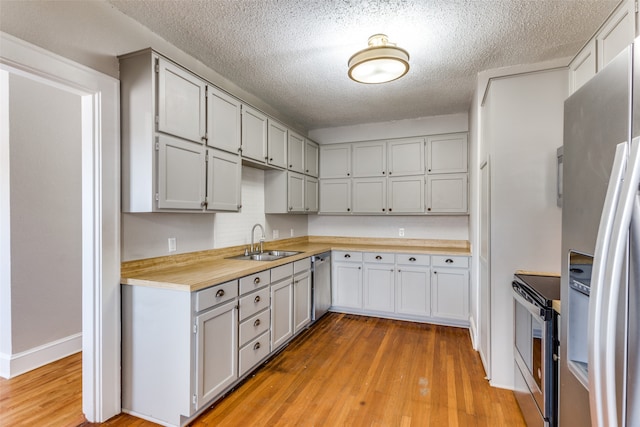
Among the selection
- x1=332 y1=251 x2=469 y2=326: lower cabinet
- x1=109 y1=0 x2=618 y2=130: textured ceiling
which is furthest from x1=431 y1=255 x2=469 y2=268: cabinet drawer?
x1=109 y1=0 x2=618 y2=130: textured ceiling

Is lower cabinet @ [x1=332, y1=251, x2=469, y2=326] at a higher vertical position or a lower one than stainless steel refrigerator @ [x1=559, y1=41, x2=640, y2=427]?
lower

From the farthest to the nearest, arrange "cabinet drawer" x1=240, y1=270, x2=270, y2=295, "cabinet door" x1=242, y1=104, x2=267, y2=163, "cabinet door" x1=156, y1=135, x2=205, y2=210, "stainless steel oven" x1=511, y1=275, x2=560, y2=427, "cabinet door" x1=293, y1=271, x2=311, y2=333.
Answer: "cabinet door" x1=293, y1=271, x2=311, y2=333 < "cabinet door" x1=242, y1=104, x2=267, y2=163 < "cabinet drawer" x1=240, y1=270, x2=270, y2=295 < "cabinet door" x1=156, y1=135, x2=205, y2=210 < "stainless steel oven" x1=511, y1=275, x2=560, y2=427

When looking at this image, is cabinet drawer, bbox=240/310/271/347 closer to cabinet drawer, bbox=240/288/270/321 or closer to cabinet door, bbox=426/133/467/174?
cabinet drawer, bbox=240/288/270/321

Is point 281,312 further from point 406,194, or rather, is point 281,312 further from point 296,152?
point 406,194

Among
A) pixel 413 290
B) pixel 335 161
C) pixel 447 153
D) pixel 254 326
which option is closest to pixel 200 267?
pixel 254 326

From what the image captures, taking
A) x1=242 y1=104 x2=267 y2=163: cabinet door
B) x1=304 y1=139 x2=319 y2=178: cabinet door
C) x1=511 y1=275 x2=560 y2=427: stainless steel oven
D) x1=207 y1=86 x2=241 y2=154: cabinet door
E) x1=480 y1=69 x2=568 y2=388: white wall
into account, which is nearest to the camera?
x1=511 y1=275 x2=560 y2=427: stainless steel oven

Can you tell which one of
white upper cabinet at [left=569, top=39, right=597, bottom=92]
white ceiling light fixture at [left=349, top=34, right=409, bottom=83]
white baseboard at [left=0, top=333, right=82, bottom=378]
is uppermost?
white ceiling light fixture at [left=349, top=34, right=409, bottom=83]

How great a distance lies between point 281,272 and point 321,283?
1017 mm

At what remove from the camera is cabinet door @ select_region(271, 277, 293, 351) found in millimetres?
2754

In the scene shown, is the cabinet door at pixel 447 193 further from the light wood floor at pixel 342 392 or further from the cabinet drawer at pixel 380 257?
the light wood floor at pixel 342 392

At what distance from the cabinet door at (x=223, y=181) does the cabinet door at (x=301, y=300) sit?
1.03 meters

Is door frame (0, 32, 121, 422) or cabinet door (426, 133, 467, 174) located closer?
door frame (0, 32, 121, 422)

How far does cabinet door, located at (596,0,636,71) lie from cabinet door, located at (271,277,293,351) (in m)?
2.80

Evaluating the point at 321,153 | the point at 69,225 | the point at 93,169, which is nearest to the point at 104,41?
the point at 93,169
